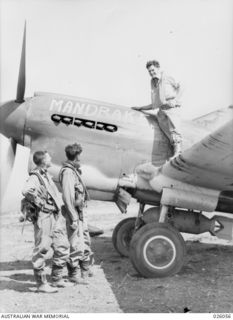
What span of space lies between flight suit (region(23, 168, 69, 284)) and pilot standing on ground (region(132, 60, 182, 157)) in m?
1.91

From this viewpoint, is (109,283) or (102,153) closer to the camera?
(109,283)

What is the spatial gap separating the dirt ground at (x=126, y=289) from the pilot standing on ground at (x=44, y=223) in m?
0.23

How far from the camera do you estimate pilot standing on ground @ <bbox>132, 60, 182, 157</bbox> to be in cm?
617

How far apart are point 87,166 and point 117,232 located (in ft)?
5.30

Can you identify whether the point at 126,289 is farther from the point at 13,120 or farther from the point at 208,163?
the point at 13,120

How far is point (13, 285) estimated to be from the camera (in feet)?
17.1

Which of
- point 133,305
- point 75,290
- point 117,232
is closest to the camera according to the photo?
point 133,305

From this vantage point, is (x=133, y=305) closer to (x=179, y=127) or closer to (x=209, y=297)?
(x=209, y=297)

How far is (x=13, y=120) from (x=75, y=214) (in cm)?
197

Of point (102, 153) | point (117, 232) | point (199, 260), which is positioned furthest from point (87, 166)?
point (199, 260)

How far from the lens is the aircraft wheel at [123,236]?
7.23m

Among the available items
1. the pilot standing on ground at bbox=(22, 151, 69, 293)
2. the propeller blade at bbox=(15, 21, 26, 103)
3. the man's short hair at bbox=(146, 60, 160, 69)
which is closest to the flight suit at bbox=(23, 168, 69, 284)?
the pilot standing on ground at bbox=(22, 151, 69, 293)

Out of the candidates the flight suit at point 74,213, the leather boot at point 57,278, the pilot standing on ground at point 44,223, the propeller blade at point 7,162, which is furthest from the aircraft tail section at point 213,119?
the leather boot at point 57,278

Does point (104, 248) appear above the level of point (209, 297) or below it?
below
